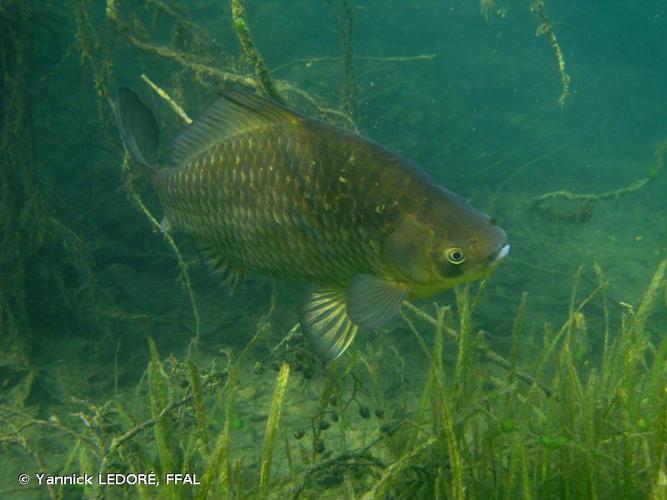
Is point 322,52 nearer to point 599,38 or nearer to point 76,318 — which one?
point 76,318

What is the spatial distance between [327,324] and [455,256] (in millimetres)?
564

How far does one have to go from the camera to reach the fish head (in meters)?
1.79

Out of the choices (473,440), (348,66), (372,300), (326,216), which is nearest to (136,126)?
(326,216)

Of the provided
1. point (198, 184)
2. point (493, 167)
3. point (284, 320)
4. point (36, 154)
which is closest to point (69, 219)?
point (36, 154)

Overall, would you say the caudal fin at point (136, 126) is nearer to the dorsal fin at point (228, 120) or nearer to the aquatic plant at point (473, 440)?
the dorsal fin at point (228, 120)

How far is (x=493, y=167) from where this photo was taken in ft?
52.5

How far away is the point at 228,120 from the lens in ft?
7.18

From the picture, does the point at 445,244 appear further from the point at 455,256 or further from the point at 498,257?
the point at 498,257

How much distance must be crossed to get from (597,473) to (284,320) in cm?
425

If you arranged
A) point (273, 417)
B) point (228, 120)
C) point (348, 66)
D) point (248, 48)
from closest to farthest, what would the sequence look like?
point (273, 417)
point (228, 120)
point (248, 48)
point (348, 66)

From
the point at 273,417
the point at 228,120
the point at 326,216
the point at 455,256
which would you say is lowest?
the point at 273,417

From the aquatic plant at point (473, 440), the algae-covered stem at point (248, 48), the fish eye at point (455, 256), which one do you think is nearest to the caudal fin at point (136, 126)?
the algae-covered stem at point (248, 48)

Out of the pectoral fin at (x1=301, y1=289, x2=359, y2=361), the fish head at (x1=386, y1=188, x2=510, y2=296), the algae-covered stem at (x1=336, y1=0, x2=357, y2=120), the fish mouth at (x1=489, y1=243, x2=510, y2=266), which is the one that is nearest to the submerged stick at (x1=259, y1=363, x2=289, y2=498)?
the pectoral fin at (x1=301, y1=289, x2=359, y2=361)

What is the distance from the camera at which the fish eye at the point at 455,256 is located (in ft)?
5.83
